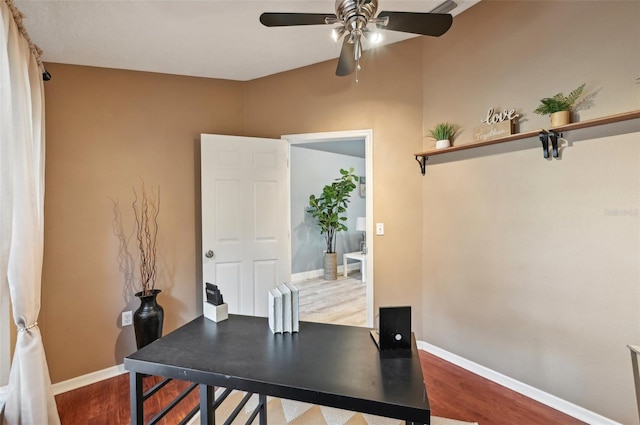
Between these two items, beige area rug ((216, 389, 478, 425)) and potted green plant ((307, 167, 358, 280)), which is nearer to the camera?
beige area rug ((216, 389, 478, 425))

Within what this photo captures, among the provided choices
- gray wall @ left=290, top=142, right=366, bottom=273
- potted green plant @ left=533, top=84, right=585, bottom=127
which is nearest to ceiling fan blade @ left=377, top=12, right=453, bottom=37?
potted green plant @ left=533, top=84, right=585, bottom=127

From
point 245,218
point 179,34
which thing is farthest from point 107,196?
point 179,34

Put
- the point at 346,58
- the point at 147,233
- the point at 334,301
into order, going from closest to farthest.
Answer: the point at 346,58
the point at 147,233
the point at 334,301

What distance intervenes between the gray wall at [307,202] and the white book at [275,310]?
4.09 metres

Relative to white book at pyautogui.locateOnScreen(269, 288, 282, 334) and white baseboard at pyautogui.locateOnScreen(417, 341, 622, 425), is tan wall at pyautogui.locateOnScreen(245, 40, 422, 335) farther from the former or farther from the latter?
white book at pyautogui.locateOnScreen(269, 288, 282, 334)

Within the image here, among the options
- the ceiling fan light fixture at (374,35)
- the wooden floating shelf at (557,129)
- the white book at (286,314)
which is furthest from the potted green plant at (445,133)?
the white book at (286,314)

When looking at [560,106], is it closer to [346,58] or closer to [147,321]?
[346,58]

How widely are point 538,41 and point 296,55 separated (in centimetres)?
183

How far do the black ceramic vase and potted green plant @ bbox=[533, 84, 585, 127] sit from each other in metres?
3.06

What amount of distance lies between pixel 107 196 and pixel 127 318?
3.36 feet

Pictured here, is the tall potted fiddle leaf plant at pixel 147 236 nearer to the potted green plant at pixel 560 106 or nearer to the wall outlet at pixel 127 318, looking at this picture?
the wall outlet at pixel 127 318

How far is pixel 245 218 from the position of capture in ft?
9.64

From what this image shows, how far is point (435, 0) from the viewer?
2152mm

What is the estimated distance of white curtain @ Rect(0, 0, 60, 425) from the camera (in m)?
1.46
